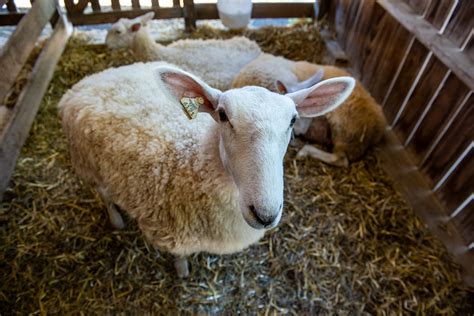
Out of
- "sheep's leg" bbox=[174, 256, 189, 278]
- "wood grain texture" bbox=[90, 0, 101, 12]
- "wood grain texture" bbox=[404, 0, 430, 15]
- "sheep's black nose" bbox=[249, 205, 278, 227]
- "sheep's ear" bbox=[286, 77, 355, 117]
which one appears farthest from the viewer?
"wood grain texture" bbox=[90, 0, 101, 12]

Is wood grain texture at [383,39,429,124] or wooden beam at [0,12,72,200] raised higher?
wood grain texture at [383,39,429,124]

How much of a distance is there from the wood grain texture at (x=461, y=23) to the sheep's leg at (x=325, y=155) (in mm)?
1477

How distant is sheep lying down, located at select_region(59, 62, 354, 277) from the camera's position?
5.17 ft

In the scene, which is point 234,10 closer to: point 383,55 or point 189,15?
point 189,15

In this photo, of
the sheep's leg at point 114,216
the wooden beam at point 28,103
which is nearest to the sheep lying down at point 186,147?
the sheep's leg at point 114,216

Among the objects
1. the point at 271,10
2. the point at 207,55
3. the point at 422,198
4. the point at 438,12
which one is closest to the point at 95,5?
the point at 207,55

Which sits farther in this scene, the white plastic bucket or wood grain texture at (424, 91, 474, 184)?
the white plastic bucket

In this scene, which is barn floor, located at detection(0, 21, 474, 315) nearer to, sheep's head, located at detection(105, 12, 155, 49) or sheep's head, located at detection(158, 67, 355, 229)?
sheep's head, located at detection(158, 67, 355, 229)

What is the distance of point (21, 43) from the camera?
354 centimetres

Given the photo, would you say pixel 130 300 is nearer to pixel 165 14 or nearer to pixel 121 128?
pixel 121 128

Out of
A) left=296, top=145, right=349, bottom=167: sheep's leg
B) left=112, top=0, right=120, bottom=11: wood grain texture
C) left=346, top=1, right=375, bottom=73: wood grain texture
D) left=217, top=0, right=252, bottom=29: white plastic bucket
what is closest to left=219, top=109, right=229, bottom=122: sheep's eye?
left=296, top=145, right=349, bottom=167: sheep's leg

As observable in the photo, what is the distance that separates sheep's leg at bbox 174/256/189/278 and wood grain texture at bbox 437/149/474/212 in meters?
2.36

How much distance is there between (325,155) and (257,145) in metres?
2.34

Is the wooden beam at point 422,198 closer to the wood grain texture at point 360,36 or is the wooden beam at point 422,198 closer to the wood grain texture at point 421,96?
the wood grain texture at point 421,96
